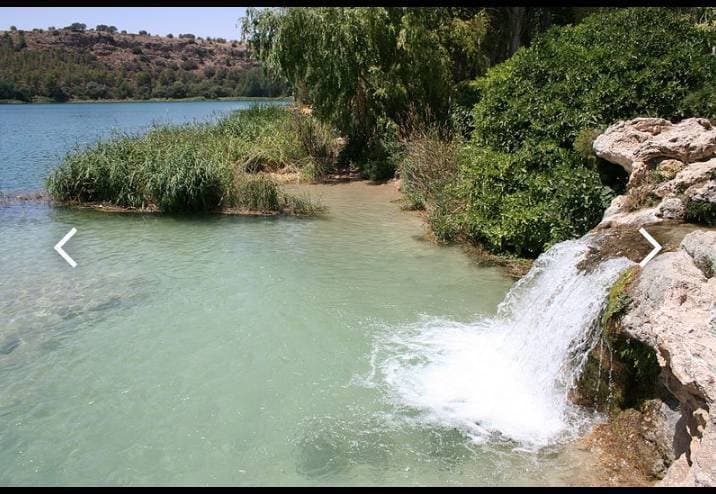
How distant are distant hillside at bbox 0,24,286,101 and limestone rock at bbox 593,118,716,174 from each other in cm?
6481

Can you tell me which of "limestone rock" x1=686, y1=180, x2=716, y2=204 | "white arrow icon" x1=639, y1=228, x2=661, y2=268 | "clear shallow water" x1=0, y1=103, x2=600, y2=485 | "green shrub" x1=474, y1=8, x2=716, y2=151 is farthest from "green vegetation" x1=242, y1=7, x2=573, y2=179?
"white arrow icon" x1=639, y1=228, x2=661, y2=268

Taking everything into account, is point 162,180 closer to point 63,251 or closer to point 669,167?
point 63,251

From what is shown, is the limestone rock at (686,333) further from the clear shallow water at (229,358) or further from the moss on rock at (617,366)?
the clear shallow water at (229,358)

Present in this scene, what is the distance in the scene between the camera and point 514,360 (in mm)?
6215

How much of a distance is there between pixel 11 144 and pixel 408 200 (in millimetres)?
20499

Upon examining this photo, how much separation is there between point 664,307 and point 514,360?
6.94 feet

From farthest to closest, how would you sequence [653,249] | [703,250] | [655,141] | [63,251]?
[63,251] → [655,141] → [653,249] → [703,250]

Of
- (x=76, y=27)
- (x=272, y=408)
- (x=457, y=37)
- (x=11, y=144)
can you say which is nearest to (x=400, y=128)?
(x=457, y=37)

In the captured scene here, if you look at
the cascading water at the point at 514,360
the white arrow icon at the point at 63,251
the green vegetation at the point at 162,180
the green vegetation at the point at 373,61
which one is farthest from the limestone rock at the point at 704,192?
the green vegetation at the point at 373,61

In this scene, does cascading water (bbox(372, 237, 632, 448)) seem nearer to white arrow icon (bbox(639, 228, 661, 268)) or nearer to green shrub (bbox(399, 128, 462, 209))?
white arrow icon (bbox(639, 228, 661, 268))

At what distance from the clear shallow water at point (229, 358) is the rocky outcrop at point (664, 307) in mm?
708

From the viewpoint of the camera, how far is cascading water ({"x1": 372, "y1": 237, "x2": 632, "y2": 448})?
5293 millimetres

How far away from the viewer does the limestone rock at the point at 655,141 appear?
7.02 metres

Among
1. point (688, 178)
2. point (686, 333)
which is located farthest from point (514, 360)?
point (688, 178)
